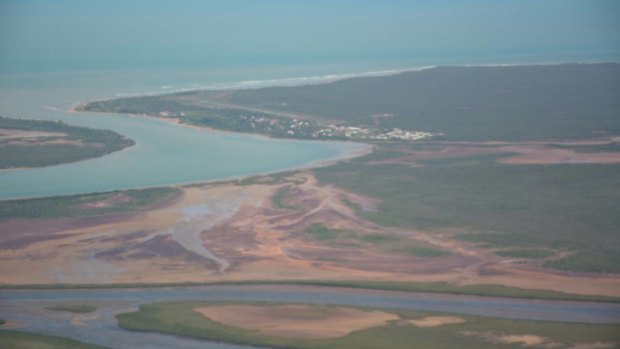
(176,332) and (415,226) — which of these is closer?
(176,332)

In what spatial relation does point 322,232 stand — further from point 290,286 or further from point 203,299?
point 203,299

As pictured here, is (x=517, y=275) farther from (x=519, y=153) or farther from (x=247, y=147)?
(x=247, y=147)

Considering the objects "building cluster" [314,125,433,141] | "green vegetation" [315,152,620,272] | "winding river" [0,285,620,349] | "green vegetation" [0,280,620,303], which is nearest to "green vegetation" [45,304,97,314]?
"winding river" [0,285,620,349]

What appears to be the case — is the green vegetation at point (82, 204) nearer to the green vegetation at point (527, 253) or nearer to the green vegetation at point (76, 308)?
the green vegetation at point (76, 308)

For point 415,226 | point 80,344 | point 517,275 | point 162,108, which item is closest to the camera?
point 80,344

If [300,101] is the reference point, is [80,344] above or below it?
below

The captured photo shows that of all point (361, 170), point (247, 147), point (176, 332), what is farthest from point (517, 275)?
point (247, 147)
